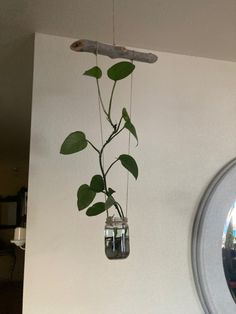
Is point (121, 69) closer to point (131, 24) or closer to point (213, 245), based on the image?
point (131, 24)

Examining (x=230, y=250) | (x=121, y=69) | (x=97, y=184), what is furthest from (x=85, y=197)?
(x=230, y=250)

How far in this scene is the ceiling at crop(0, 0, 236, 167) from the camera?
4.53ft

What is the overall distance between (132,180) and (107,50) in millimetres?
667

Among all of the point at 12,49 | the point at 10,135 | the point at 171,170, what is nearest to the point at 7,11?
the point at 12,49

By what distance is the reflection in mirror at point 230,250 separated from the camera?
1.57m

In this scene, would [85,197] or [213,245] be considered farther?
[213,245]

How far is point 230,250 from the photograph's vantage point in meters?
1.61

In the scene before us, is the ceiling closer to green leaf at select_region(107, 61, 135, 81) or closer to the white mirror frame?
green leaf at select_region(107, 61, 135, 81)

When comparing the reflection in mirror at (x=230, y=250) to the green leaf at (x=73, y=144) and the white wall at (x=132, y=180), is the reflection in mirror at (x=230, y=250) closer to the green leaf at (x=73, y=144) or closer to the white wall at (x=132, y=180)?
the white wall at (x=132, y=180)

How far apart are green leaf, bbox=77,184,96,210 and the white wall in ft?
1.27

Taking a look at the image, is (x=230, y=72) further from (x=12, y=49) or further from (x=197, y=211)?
(x=12, y=49)

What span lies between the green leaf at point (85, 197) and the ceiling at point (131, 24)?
77cm

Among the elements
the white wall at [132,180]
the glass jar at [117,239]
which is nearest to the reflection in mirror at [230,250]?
the white wall at [132,180]

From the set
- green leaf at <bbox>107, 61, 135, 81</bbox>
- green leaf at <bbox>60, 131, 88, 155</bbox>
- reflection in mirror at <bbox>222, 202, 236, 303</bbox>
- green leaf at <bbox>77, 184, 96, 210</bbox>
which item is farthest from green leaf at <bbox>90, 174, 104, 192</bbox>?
reflection in mirror at <bbox>222, 202, 236, 303</bbox>
